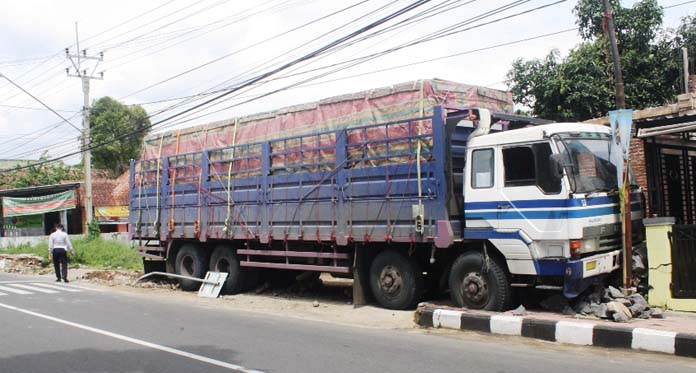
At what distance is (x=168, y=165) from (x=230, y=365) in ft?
26.5

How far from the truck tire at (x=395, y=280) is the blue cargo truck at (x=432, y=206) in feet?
0.06

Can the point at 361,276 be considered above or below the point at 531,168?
below

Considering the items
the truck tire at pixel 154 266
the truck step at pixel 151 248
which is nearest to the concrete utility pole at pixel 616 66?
the truck step at pixel 151 248

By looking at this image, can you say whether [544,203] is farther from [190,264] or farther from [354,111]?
[190,264]

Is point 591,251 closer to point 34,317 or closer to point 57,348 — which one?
point 57,348

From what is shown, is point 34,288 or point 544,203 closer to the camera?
point 544,203

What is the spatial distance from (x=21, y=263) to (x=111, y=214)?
686cm

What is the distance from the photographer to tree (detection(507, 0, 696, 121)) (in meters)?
16.7

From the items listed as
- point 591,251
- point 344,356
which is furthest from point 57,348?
point 591,251

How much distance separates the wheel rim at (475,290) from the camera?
8086mm

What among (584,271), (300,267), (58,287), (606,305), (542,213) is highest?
(542,213)

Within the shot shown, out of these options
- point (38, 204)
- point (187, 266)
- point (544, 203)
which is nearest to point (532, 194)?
point (544, 203)

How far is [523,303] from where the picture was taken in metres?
8.70

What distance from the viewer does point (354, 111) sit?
973cm
